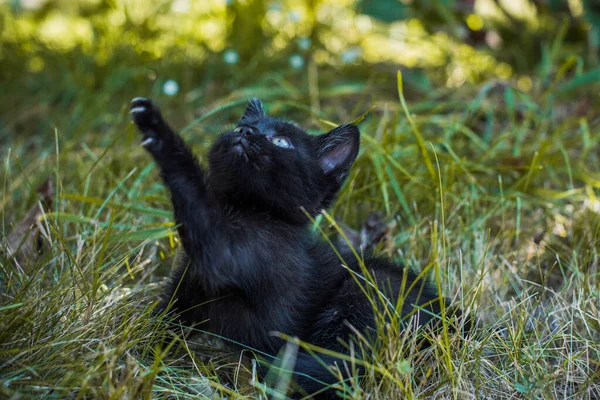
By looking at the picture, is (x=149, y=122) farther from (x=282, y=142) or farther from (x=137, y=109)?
(x=282, y=142)

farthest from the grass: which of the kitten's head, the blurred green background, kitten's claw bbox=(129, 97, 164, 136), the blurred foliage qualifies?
kitten's claw bbox=(129, 97, 164, 136)

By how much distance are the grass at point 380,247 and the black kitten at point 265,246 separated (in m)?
0.16

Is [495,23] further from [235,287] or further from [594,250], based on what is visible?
[235,287]

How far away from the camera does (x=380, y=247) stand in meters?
3.20

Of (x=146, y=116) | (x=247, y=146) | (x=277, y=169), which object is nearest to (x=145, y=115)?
(x=146, y=116)

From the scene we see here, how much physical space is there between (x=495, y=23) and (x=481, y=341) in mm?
4334

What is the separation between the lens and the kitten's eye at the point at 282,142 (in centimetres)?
259

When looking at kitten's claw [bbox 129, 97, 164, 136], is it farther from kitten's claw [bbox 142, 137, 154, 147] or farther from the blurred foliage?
the blurred foliage

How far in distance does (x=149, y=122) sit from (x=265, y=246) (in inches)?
25.6

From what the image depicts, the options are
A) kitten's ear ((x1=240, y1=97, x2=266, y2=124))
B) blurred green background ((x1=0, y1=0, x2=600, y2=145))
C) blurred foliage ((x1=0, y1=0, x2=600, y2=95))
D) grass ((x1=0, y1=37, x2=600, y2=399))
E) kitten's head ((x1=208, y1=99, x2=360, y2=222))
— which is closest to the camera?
grass ((x1=0, y1=37, x2=600, y2=399))

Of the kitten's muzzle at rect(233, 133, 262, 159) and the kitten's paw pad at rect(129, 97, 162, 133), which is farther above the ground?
the kitten's paw pad at rect(129, 97, 162, 133)

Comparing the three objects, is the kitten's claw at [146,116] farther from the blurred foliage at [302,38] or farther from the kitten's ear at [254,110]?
the blurred foliage at [302,38]

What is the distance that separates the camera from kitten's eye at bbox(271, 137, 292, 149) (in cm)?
259

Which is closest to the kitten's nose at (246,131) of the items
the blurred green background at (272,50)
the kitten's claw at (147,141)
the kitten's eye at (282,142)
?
the kitten's eye at (282,142)
